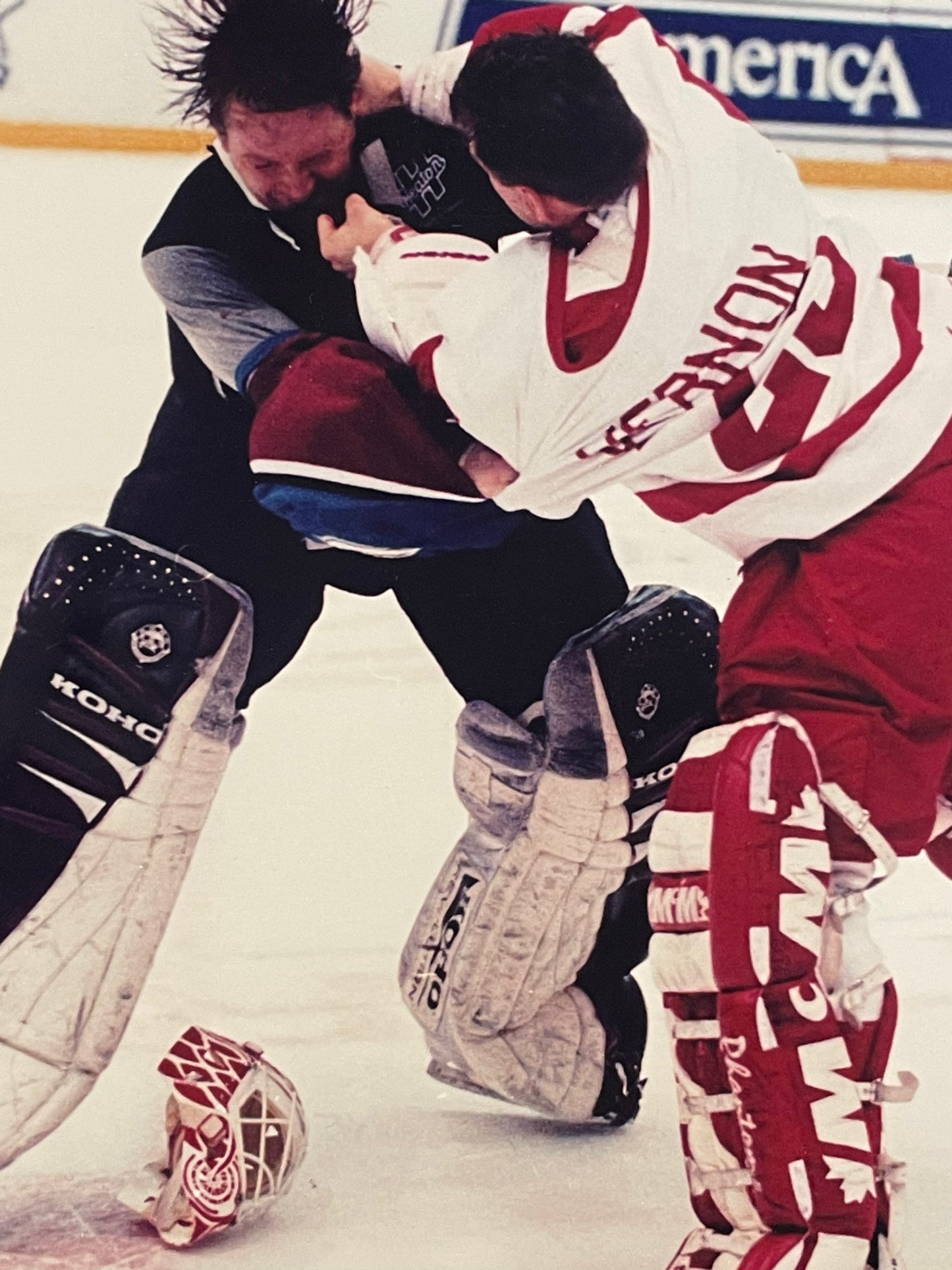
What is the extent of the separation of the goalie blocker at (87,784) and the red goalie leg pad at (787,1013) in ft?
1.81

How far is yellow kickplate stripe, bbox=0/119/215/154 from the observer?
1491 mm

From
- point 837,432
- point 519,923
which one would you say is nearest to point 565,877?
point 519,923

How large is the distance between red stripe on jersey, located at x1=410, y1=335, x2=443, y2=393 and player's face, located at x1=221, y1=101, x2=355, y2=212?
187 millimetres

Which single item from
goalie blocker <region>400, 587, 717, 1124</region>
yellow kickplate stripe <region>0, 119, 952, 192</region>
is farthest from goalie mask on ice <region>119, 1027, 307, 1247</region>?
yellow kickplate stripe <region>0, 119, 952, 192</region>

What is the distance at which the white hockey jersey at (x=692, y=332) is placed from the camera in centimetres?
128

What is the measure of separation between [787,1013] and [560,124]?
70 cm

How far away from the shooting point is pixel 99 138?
1570 millimetres

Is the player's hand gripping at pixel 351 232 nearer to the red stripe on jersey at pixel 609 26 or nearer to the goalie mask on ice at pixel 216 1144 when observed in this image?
the red stripe on jersey at pixel 609 26

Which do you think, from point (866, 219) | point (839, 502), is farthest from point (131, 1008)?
point (866, 219)

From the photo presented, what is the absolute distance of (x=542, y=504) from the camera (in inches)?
57.2

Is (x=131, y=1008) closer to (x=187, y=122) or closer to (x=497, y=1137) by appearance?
(x=497, y=1137)

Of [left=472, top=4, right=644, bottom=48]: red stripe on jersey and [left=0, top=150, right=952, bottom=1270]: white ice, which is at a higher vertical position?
[left=472, top=4, right=644, bottom=48]: red stripe on jersey

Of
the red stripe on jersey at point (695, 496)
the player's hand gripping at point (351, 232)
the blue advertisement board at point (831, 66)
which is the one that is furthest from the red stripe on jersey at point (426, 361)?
the blue advertisement board at point (831, 66)

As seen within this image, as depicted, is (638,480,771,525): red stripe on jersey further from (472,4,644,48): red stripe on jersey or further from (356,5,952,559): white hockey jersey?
(472,4,644,48): red stripe on jersey
